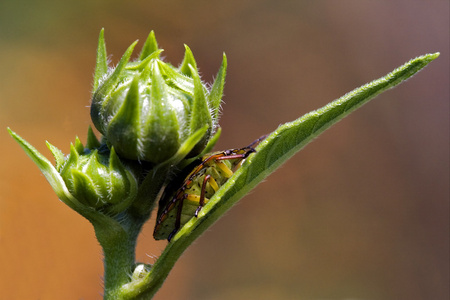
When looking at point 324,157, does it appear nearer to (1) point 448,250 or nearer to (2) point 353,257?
(2) point 353,257

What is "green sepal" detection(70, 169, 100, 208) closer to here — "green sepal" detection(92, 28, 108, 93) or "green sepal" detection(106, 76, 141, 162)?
"green sepal" detection(106, 76, 141, 162)

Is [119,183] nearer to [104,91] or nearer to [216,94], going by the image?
[104,91]

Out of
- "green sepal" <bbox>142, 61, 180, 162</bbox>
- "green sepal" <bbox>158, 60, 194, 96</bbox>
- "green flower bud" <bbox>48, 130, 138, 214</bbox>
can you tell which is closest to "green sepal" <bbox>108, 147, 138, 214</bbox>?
"green flower bud" <bbox>48, 130, 138, 214</bbox>

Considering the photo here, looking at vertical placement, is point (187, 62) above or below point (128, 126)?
above

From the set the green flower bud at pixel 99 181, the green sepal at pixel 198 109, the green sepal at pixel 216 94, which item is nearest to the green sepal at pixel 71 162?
the green flower bud at pixel 99 181

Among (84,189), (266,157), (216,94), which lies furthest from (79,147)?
(266,157)

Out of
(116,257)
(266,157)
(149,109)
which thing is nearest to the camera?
(149,109)

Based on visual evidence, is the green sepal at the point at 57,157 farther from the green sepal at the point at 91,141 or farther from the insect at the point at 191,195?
the insect at the point at 191,195

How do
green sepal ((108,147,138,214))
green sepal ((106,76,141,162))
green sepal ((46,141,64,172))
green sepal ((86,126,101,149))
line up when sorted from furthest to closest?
green sepal ((86,126,101,149)), green sepal ((46,141,64,172)), green sepal ((108,147,138,214)), green sepal ((106,76,141,162))
